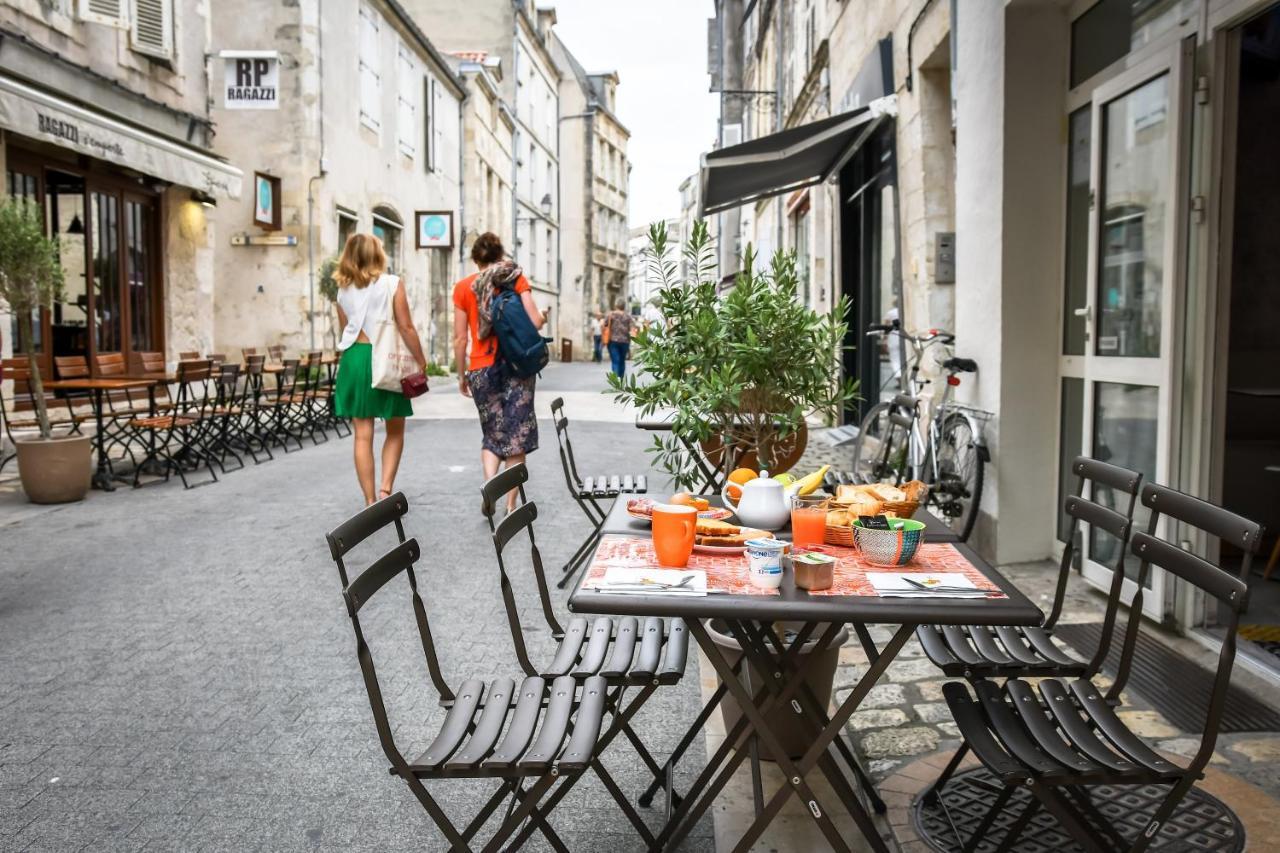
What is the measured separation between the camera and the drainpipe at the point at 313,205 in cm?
1648

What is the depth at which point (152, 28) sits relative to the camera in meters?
12.6

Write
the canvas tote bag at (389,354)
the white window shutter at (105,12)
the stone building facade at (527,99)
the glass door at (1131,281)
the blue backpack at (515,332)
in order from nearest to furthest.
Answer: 1. the glass door at (1131,281)
2. the blue backpack at (515,332)
3. the canvas tote bag at (389,354)
4. the white window shutter at (105,12)
5. the stone building facade at (527,99)

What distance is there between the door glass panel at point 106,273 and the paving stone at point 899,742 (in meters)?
11.4

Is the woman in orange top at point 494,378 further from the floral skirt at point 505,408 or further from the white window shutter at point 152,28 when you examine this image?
the white window shutter at point 152,28

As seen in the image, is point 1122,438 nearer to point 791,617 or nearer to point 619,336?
point 791,617

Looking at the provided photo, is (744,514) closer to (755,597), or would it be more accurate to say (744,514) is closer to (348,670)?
(755,597)

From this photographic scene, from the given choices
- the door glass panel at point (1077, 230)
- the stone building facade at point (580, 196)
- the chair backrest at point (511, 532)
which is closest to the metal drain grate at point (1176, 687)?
the door glass panel at point (1077, 230)

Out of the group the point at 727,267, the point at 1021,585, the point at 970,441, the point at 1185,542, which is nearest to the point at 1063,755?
the point at 1185,542

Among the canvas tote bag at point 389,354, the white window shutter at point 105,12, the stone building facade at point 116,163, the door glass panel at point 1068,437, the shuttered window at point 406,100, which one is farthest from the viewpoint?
the shuttered window at point 406,100

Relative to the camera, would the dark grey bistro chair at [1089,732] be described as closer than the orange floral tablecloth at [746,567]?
Yes

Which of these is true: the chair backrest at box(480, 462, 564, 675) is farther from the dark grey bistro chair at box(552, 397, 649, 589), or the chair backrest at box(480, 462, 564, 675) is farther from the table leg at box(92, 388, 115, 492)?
the table leg at box(92, 388, 115, 492)

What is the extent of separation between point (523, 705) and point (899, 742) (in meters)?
1.42

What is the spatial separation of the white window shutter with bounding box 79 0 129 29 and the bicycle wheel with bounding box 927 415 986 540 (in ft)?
33.3

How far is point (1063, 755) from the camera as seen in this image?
2.15 m
